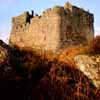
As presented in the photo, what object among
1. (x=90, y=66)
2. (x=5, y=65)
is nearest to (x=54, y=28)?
(x=90, y=66)

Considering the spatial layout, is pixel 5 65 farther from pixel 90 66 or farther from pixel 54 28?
pixel 54 28

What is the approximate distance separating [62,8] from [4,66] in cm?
432

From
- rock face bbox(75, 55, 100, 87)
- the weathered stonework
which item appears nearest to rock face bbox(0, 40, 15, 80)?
the weathered stonework

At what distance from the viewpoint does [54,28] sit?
31.9 feet

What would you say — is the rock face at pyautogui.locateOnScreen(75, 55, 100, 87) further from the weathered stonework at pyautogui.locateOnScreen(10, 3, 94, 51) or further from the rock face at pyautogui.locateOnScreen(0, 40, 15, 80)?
the rock face at pyautogui.locateOnScreen(0, 40, 15, 80)

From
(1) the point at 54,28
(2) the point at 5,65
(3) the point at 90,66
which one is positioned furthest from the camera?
(1) the point at 54,28

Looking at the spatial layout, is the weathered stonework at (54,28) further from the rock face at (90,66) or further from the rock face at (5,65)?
the rock face at (5,65)

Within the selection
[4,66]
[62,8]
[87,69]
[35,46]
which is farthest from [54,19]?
[4,66]

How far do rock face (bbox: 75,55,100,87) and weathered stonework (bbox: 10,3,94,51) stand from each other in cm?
142

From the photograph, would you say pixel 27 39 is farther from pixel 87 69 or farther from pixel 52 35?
pixel 87 69

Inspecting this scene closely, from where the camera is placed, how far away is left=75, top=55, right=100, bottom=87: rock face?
7.86 m

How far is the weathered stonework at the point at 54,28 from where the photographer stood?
9727 mm

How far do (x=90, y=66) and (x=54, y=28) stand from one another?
102 inches

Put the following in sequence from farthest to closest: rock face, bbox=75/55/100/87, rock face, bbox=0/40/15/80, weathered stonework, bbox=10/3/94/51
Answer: weathered stonework, bbox=10/3/94/51
rock face, bbox=75/55/100/87
rock face, bbox=0/40/15/80
